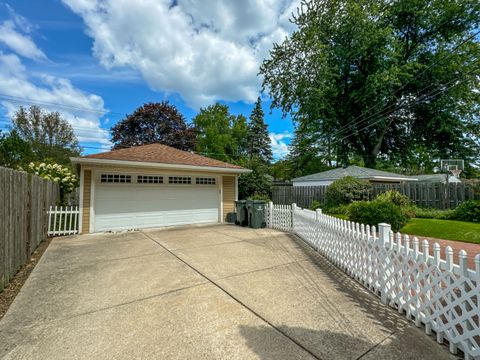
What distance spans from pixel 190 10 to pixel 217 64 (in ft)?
15.8

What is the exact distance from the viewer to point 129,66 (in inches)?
563

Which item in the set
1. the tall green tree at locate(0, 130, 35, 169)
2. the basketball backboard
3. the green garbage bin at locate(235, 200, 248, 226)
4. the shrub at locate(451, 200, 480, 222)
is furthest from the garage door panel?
the basketball backboard

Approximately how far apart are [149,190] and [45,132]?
22.5m

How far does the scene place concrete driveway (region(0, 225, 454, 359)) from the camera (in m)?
2.21

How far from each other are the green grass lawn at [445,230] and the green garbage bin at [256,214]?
4.66 metres

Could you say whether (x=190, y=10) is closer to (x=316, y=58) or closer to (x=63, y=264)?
(x=63, y=264)

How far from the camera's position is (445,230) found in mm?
7355

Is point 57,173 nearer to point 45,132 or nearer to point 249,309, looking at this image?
point 249,309

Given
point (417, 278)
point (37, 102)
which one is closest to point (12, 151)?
point (37, 102)

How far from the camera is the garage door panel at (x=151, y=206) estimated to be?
336 inches

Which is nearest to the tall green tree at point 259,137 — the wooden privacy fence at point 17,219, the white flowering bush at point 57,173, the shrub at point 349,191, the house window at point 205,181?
the shrub at point 349,191

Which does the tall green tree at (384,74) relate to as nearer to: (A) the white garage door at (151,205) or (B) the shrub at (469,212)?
(B) the shrub at (469,212)

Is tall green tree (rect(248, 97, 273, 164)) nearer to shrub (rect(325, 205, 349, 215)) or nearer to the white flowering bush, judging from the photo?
shrub (rect(325, 205, 349, 215))

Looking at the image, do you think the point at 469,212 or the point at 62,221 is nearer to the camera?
the point at 62,221
